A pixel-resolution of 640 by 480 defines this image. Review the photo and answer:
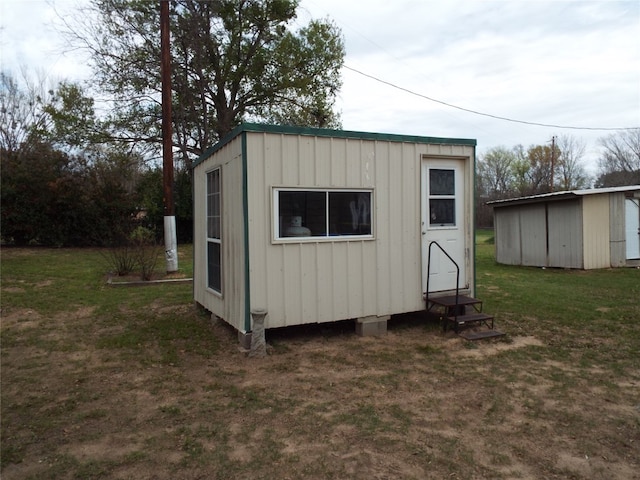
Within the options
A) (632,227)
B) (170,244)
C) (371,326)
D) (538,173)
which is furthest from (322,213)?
(538,173)

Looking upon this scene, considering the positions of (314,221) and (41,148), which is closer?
(314,221)

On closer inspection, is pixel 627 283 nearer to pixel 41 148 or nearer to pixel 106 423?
pixel 106 423

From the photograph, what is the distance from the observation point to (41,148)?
16.4m

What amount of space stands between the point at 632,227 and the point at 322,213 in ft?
37.0

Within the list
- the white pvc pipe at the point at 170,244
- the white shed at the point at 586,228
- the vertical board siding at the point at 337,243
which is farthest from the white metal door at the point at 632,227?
the white pvc pipe at the point at 170,244

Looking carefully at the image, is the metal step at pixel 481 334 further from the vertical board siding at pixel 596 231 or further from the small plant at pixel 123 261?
the vertical board siding at pixel 596 231

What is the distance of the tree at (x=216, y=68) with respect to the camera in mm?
→ 17203

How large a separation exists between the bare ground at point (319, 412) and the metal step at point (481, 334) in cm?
15

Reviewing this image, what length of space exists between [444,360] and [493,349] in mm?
758

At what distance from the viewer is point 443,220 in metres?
6.19

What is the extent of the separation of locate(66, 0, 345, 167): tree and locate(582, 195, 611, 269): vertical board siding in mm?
12306

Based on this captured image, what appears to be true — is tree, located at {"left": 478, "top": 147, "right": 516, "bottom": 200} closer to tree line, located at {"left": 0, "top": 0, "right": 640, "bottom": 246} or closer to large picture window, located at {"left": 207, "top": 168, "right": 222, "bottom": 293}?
tree line, located at {"left": 0, "top": 0, "right": 640, "bottom": 246}

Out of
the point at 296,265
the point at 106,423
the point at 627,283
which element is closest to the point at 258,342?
the point at 296,265

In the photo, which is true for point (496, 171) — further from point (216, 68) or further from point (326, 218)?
point (326, 218)
